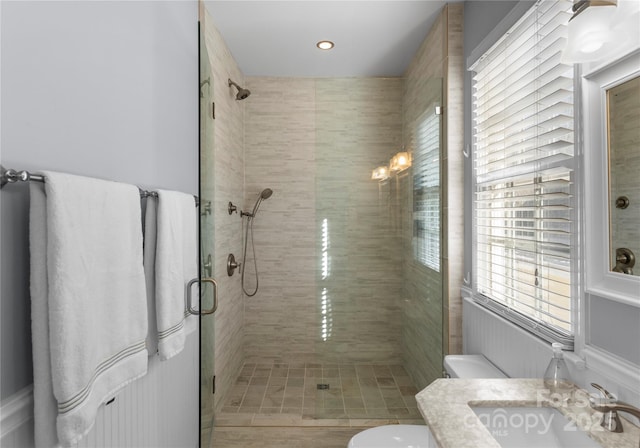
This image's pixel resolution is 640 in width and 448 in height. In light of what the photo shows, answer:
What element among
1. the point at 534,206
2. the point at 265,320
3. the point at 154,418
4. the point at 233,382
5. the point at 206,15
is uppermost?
the point at 206,15

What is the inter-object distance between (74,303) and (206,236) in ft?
4.10

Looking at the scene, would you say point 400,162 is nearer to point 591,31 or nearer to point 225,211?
point 225,211

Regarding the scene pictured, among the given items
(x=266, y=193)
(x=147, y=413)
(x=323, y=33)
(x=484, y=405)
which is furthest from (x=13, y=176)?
(x=323, y=33)

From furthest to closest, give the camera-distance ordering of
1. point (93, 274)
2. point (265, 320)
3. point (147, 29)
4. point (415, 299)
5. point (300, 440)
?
point (265, 320)
point (415, 299)
point (300, 440)
point (147, 29)
point (93, 274)

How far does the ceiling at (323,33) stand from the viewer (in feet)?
7.29

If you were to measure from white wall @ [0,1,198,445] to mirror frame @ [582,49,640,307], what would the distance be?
1498mm

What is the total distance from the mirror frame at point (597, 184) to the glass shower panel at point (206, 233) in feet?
5.52

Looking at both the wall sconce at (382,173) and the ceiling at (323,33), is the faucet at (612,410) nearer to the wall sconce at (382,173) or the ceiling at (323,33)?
the wall sconce at (382,173)

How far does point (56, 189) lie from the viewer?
0.85 m

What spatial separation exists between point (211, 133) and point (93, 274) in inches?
54.5

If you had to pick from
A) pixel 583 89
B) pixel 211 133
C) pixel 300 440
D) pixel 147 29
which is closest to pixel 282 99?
pixel 211 133

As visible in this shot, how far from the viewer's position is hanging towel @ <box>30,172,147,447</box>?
843 millimetres

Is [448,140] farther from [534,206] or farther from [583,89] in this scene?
[583,89]

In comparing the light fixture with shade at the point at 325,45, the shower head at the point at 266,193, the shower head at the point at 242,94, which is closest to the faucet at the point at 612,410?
the shower head at the point at 266,193
